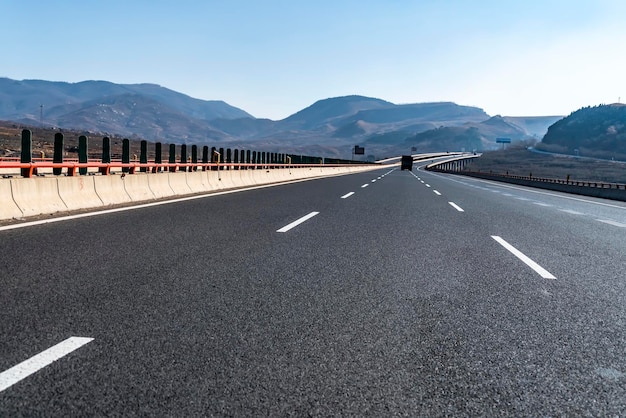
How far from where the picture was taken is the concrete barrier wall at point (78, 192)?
Result: 1090cm

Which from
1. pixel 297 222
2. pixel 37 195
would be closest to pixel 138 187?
pixel 37 195

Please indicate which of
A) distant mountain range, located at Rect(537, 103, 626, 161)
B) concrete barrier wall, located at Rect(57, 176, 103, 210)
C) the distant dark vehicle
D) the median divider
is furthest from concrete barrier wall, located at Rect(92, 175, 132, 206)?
distant mountain range, located at Rect(537, 103, 626, 161)

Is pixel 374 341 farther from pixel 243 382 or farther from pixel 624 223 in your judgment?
pixel 624 223

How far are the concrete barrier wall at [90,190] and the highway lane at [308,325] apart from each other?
2.08 metres

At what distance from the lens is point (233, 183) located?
2219 centimetres

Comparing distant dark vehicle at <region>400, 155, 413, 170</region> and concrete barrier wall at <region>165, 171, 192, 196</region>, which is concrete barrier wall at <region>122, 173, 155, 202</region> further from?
distant dark vehicle at <region>400, 155, 413, 170</region>

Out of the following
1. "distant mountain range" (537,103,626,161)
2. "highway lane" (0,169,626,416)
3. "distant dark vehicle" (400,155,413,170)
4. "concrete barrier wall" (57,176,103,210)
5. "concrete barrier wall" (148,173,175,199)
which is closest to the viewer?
"highway lane" (0,169,626,416)

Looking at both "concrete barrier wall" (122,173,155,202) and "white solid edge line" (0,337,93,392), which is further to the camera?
"concrete barrier wall" (122,173,155,202)

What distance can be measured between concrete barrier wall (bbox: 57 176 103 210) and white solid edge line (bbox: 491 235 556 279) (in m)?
8.39

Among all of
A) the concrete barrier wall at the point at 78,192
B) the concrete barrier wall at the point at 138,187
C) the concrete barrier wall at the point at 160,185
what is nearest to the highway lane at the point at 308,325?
the concrete barrier wall at the point at 78,192

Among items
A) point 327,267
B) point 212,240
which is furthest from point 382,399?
point 212,240

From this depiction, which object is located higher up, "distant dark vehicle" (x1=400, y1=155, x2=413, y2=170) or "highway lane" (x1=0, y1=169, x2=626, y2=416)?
"distant dark vehicle" (x1=400, y1=155, x2=413, y2=170)

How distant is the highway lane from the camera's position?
2785 millimetres

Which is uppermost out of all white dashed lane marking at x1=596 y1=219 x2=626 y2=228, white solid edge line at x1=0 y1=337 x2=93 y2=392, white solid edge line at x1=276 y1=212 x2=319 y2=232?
white dashed lane marking at x1=596 y1=219 x2=626 y2=228
